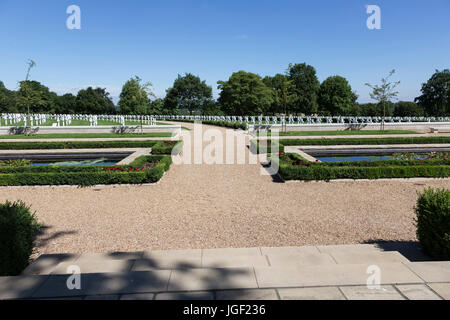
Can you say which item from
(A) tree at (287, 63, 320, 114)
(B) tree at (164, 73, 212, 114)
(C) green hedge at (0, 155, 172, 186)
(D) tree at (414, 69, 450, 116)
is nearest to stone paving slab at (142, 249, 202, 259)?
(C) green hedge at (0, 155, 172, 186)

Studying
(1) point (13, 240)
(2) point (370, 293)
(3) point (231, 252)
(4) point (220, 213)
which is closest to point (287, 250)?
(3) point (231, 252)

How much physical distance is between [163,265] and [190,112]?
78.5 m

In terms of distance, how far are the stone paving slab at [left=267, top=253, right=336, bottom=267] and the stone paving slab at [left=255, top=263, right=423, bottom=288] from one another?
0.98m

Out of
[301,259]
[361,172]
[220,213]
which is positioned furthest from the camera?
[361,172]

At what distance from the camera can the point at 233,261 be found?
14.0ft

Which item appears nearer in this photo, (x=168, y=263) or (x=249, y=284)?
(x=249, y=284)

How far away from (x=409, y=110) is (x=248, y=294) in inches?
3399

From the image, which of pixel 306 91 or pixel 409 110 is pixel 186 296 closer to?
pixel 306 91

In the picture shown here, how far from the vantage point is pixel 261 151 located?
1617 centimetres

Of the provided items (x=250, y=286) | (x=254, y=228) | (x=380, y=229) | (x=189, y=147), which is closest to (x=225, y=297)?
(x=250, y=286)

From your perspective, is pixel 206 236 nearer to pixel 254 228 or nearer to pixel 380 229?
pixel 254 228

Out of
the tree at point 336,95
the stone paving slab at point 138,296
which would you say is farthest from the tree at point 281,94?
the stone paving slab at point 138,296

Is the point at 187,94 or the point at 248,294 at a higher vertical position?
the point at 187,94

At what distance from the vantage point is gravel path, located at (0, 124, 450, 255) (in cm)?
577
